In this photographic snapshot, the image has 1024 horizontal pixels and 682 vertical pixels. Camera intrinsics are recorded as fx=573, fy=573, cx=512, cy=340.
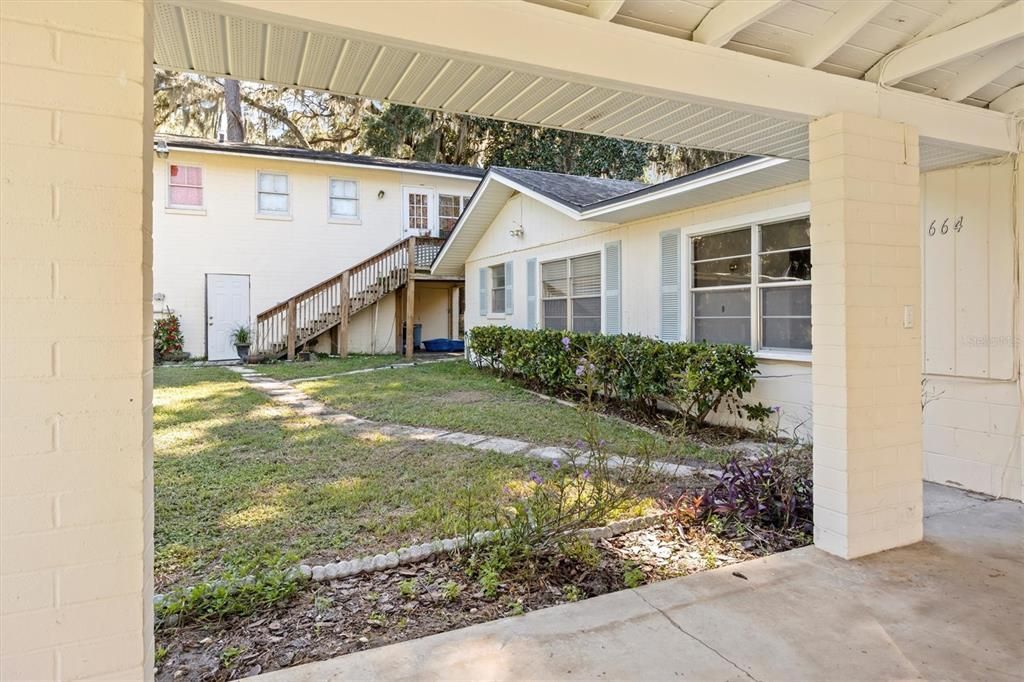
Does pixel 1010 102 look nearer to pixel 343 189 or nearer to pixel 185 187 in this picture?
pixel 343 189

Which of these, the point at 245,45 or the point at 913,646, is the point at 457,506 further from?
the point at 245,45

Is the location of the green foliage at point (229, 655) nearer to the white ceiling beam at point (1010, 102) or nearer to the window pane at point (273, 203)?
the white ceiling beam at point (1010, 102)

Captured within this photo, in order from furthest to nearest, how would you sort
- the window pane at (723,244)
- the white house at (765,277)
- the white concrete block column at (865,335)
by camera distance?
1. the window pane at (723,244)
2. the white house at (765,277)
3. the white concrete block column at (865,335)

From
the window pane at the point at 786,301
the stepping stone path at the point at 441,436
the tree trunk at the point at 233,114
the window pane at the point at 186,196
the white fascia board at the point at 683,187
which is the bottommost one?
the stepping stone path at the point at 441,436

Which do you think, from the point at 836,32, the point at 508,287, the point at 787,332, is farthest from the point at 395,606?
the point at 508,287

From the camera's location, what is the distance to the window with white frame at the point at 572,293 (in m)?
9.43

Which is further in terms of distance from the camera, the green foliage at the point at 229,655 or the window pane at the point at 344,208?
the window pane at the point at 344,208

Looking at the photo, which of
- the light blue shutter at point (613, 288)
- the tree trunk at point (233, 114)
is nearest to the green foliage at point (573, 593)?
the light blue shutter at point (613, 288)

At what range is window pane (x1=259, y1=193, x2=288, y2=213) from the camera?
14906 millimetres

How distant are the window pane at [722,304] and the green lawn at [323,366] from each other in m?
7.50

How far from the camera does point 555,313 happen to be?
10.5 m

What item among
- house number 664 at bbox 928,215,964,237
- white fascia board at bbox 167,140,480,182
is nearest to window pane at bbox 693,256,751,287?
house number 664 at bbox 928,215,964,237

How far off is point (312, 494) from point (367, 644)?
Result: 2215mm
